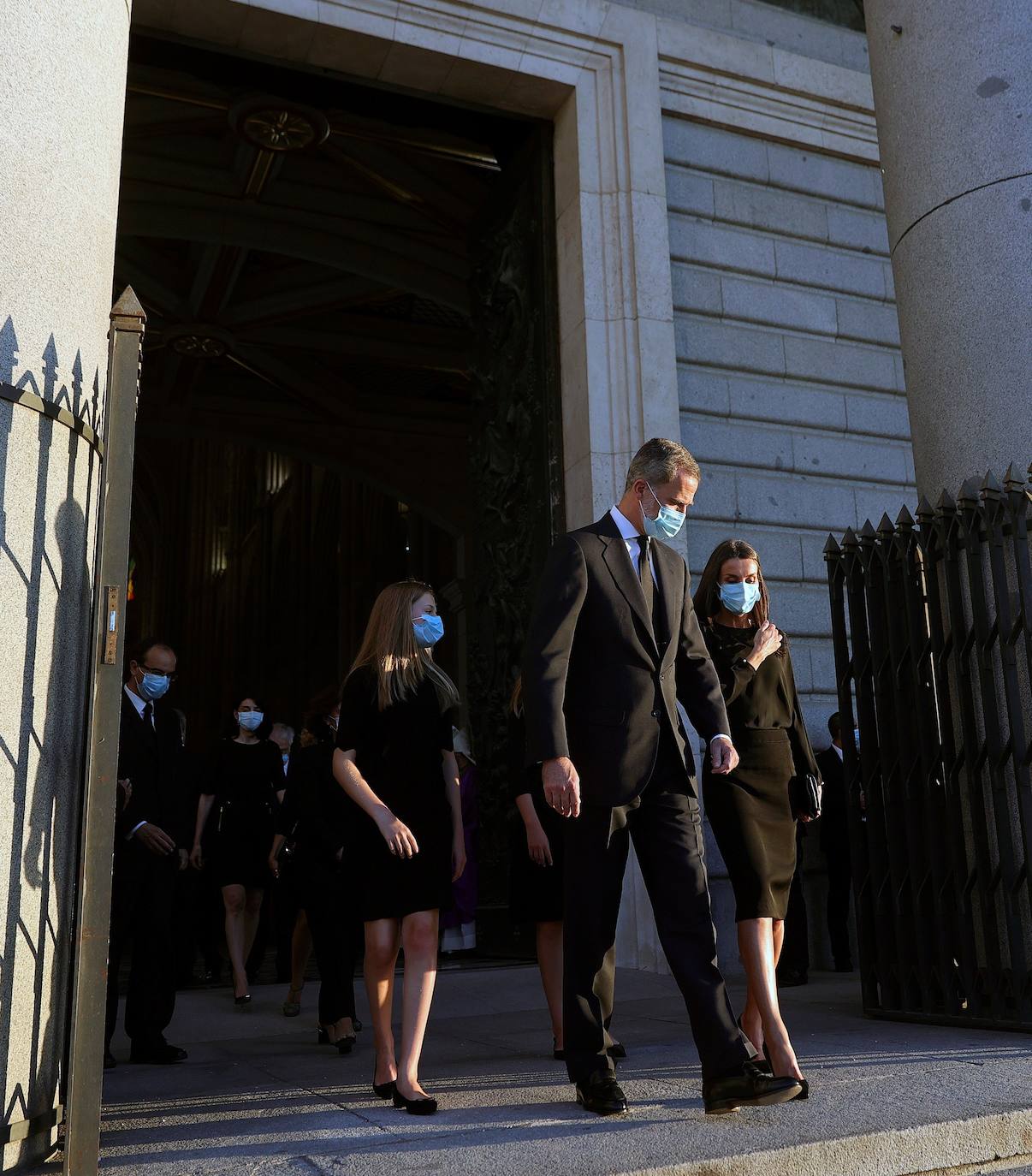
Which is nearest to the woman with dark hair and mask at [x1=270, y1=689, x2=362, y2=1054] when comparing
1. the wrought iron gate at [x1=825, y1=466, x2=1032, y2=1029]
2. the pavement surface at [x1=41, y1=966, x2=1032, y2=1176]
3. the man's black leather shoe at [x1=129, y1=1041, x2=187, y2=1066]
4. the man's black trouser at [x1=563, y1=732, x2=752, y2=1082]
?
the pavement surface at [x1=41, y1=966, x2=1032, y2=1176]

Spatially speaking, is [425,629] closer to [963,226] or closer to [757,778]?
[757,778]

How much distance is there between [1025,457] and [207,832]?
217 inches

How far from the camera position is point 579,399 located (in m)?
9.22

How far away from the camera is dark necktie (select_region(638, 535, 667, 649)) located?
170 inches

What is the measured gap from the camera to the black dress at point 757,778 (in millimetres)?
4469

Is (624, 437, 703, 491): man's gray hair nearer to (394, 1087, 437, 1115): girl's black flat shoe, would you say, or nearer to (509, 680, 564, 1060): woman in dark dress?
(509, 680, 564, 1060): woman in dark dress

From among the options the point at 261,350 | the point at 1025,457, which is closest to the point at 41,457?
the point at 1025,457

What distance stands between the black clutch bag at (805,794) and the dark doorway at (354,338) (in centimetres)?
486

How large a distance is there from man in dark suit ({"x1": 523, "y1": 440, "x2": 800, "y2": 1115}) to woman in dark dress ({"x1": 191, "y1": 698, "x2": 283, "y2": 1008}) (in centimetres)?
464

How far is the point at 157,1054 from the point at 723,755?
321 centimetres

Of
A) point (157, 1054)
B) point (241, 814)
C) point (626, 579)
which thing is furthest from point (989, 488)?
point (241, 814)

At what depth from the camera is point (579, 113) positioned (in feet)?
31.6

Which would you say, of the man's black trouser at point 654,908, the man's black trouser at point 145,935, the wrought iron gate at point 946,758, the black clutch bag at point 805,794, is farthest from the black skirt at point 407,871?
the wrought iron gate at point 946,758

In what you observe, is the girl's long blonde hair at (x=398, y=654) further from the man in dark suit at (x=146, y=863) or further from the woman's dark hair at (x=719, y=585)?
the man in dark suit at (x=146, y=863)
